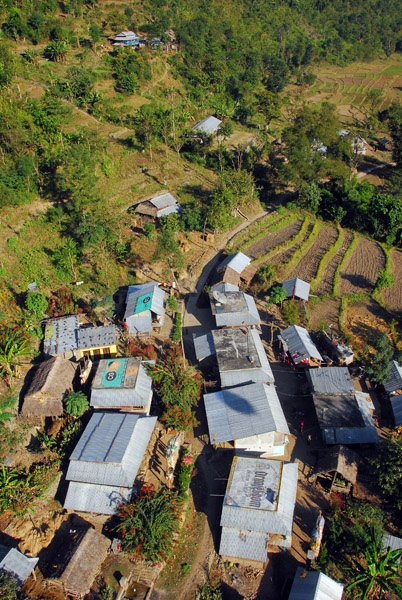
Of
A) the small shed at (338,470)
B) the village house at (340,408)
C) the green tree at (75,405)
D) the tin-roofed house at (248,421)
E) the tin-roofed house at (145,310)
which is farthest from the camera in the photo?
the tin-roofed house at (145,310)

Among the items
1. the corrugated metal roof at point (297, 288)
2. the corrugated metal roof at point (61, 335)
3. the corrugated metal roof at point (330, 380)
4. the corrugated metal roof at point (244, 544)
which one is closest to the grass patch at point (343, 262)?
the corrugated metal roof at point (297, 288)

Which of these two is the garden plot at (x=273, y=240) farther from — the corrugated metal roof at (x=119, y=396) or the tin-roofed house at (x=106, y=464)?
the tin-roofed house at (x=106, y=464)

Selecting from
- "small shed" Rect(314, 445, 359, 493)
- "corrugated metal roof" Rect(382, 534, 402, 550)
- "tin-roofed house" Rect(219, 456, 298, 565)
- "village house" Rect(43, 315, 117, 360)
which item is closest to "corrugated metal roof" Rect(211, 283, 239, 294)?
"village house" Rect(43, 315, 117, 360)

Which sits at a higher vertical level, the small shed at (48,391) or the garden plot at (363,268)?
the small shed at (48,391)

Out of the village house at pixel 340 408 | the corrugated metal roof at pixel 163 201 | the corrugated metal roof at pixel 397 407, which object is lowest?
the corrugated metal roof at pixel 397 407

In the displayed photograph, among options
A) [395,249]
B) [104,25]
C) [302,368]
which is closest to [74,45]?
[104,25]

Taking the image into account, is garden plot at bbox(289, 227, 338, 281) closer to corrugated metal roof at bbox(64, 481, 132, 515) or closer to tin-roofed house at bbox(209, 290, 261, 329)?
tin-roofed house at bbox(209, 290, 261, 329)

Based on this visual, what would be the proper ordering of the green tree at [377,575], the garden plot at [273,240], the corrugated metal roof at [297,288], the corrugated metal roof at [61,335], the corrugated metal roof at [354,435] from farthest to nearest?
the garden plot at [273,240], the corrugated metal roof at [297,288], the corrugated metal roof at [61,335], the corrugated metal roof at [354,435], the green tree at [377,575]
